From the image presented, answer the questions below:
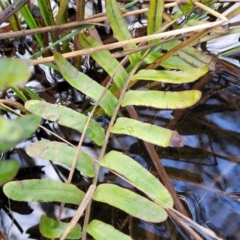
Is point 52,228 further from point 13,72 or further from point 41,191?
point 13,72

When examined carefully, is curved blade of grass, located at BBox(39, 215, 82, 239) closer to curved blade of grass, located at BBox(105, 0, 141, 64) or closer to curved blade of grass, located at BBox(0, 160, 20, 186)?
curved blade of grass, located at BBox(0, 160, 20, 186)

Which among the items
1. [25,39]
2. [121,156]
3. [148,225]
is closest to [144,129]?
[121,156]

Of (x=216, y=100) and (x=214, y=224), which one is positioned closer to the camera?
(x=214, y=224)

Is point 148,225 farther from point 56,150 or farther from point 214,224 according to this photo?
point 56,150

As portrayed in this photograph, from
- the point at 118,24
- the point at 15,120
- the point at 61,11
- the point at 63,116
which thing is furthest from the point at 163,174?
the point at 15,120

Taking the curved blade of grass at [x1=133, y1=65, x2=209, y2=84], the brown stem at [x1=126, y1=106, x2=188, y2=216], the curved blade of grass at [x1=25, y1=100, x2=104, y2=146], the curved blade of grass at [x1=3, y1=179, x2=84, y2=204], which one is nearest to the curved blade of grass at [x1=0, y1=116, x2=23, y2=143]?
the curved blade of grass at [x1=3, y1=179, x2=84, y2=204]
